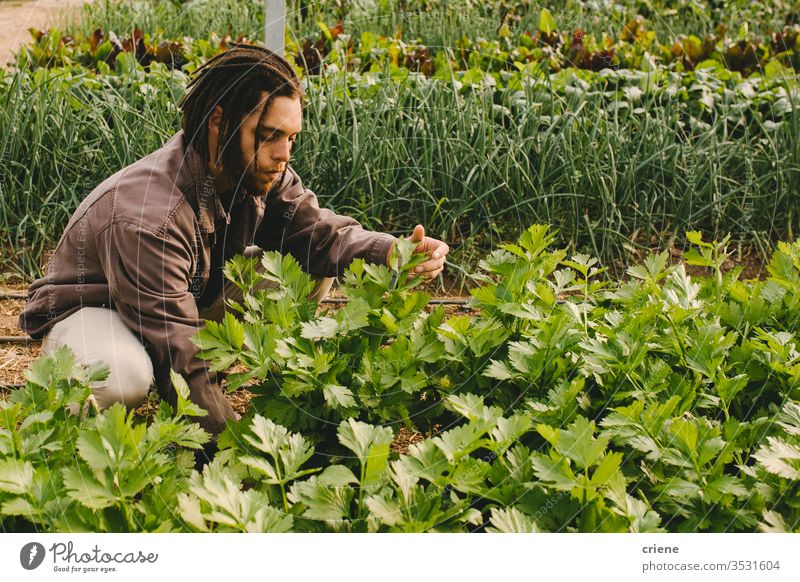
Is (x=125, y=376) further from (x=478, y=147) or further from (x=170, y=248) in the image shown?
(x=478, y=147)

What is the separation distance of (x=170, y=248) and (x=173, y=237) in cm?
3

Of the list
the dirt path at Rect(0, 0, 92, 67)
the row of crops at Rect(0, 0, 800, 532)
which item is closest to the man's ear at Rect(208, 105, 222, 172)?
the row of crops at Rect(0, 0, 800, 532)

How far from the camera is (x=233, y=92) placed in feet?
6.77

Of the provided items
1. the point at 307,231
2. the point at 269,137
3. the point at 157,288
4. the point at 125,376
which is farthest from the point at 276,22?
the point at 125,376

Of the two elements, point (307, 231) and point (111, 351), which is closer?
point (111, 351)

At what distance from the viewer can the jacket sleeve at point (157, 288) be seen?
1938 millimetres

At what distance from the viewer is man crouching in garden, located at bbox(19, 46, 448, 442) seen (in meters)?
1.97

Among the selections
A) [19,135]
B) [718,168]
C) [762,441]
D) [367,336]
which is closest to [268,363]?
[367,336]

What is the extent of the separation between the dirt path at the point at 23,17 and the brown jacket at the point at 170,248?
125 inches

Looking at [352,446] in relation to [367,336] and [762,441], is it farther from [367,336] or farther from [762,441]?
[762,441]

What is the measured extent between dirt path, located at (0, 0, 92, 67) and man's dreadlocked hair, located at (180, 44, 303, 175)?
3281mm

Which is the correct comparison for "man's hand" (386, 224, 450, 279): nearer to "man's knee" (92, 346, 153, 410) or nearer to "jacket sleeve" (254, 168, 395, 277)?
"jacket sleeve" (254, 168, 395, 277)

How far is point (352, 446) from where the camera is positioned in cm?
137
